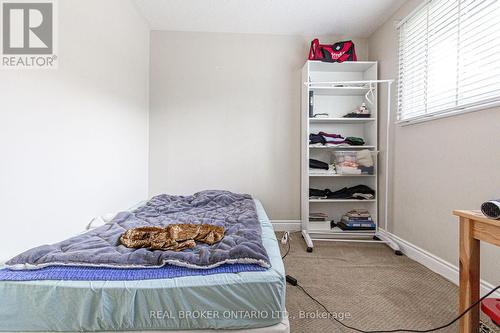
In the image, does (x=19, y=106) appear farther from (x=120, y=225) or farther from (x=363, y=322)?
(x=363, y=322)

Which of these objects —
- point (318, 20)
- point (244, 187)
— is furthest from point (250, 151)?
point (318, 20)

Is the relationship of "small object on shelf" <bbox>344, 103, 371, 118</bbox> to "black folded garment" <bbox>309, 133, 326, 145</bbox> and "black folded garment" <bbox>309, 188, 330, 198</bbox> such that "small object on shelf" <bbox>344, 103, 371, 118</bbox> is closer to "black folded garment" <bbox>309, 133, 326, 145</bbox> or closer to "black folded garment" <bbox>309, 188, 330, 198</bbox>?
"black folded garment" <bbox>309, 133, 326, 145</bbox>

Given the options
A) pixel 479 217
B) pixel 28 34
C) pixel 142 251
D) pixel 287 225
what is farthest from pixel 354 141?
pixel 28 34

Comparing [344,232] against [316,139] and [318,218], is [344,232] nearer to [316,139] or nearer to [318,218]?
[318,218]

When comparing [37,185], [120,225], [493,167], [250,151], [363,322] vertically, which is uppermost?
[250,151]

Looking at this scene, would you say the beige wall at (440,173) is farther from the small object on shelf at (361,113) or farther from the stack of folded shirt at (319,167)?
the stack of folded shirt at (319,167)

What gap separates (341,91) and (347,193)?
1208 mm

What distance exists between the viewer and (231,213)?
79.4 inches

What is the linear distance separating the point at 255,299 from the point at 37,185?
1.34 m

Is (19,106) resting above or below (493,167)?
above

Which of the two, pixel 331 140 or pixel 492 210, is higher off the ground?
pixel 331 140

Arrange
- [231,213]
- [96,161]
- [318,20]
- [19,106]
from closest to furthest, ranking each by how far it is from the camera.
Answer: [19,106] → [96,161] → [231,213] → [318,20]

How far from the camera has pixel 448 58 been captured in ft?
5.95

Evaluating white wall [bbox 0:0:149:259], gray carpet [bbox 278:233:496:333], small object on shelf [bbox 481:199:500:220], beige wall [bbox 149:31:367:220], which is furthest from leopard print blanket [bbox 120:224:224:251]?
beige wall [bbox 149:31:367:220]
